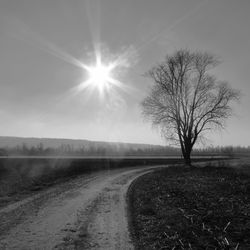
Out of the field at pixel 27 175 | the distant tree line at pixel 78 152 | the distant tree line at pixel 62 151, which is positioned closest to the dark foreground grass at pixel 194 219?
the field at pixel 27 175

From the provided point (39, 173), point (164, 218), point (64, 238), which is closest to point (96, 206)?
point (164, 218)

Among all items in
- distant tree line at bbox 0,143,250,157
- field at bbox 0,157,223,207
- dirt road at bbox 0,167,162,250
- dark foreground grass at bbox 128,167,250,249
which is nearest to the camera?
dark foreground grass at bbox 128,167,250,249

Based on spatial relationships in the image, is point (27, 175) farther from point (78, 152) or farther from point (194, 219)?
point (78, 152)

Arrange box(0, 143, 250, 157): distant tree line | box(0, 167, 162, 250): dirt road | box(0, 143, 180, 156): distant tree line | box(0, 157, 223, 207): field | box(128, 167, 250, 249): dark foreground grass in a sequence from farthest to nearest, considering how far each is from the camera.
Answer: box(0, 143, 250, 157): distant tree line
box(0, 143, 180, 156): distant tree line
box(0, 157, 223, 207): field
box(0, 167, 162, 250): dirt road
box(128, 167, 250, 249): dark foreground grass

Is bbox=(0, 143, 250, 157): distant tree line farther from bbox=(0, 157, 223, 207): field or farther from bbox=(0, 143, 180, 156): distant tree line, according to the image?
bbox=(0, 157, 223, 207): field

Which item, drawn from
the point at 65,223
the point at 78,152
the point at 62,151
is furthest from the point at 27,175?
the point at 78,152

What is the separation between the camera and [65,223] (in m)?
8.51

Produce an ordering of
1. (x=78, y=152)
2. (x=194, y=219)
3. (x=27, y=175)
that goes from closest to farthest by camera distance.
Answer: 1. (x=194, y=219)
2. (x=27, y=175)
3. (x=78, y=152)

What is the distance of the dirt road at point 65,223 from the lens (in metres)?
6.65

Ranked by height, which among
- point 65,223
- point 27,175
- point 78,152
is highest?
point 78,152

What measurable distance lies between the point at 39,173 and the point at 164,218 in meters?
15.8

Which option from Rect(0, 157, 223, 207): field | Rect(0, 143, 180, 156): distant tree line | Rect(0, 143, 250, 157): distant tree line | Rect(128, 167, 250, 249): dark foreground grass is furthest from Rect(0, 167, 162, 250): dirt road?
Rect(0, 143, 180, 156): distant tree line

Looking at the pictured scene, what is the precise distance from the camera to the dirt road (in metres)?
6.65

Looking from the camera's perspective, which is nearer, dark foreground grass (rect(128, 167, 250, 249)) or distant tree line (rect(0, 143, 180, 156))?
dark foreground grass (rect(128, 167, 250, 249))
